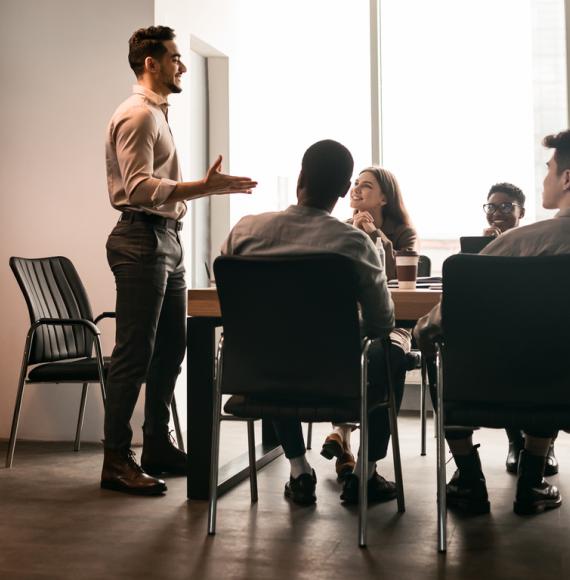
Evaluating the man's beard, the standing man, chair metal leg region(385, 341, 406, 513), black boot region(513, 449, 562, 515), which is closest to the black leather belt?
the standing man

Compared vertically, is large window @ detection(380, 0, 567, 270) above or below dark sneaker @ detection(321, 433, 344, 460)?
above

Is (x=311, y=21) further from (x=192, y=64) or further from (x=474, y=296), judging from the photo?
(x=474, y=296)

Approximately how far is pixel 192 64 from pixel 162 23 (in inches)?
32.9

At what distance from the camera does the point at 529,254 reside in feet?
8.09

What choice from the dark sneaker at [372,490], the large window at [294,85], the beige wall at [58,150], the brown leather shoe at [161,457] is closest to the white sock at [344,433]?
the dark sneaker at [372,490]

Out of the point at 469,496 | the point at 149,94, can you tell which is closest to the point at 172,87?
the point at 149,94

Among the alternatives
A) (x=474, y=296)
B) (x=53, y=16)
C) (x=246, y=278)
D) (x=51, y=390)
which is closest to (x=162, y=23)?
(x=53, y=16)

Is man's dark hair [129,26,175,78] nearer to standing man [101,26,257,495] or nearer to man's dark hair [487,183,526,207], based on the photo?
standing man [101,26,257,495]

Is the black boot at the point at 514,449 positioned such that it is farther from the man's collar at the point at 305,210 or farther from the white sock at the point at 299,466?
the man's collar at the point at 305,210

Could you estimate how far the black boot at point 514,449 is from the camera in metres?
3.48

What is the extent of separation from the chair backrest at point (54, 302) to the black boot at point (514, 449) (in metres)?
1.98

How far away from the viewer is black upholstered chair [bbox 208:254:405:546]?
7.67 feet

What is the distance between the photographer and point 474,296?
2250 mm

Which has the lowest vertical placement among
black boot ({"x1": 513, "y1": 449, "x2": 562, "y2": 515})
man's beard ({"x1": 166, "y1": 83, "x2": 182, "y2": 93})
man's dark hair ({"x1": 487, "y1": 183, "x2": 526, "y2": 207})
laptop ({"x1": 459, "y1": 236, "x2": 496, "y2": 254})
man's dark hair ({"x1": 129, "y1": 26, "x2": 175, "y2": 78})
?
black boot ({"x1": 513, "y1": 449, "x2": 562, "y2": 515})
